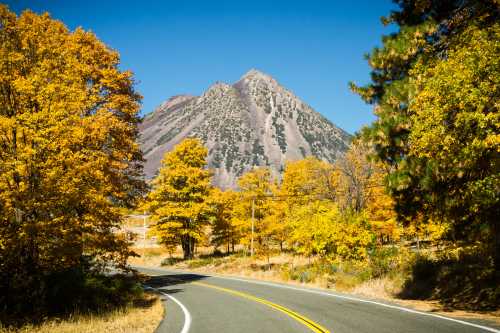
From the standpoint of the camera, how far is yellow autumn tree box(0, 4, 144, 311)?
10.4 metres

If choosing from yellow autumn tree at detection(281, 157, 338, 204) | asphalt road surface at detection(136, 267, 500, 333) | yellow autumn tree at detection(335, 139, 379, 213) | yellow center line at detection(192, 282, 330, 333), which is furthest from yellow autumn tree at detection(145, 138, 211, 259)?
asphalt road surface at detection(136, 267, 500, 333)

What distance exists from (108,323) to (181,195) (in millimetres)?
23916

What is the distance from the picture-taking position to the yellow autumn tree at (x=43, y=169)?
1045cm

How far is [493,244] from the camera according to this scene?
40.1 ft

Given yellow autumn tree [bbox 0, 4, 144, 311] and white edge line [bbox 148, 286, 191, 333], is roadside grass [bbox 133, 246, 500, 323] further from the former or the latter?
yellow autumn tree [bbox 0, 4, 144, 311]

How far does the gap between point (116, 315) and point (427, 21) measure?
14.0 metres

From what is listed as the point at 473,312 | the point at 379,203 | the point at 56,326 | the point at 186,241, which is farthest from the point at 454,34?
the point at 186,241

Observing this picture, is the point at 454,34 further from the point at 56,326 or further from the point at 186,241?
the point at 186,241

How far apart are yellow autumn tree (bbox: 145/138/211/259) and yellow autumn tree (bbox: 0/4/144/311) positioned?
1986 centimetres

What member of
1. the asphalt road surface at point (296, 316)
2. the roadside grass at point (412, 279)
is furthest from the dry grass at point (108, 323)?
the roadside grass at point (412, 279)

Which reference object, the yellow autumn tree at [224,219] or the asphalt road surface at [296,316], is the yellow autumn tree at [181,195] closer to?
the yellow autumn tree at [224,219]

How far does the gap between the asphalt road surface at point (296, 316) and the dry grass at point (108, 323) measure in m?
0.49

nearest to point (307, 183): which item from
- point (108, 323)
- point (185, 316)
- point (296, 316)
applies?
point (185, 316)

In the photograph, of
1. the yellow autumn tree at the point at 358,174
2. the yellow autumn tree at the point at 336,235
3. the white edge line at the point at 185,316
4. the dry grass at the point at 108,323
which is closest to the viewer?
the white edge line at the point at 185,316
